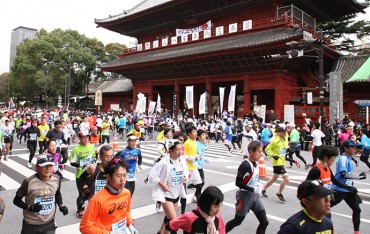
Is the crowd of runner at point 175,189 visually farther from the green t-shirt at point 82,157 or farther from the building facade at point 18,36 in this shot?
the building facade at point 18,36

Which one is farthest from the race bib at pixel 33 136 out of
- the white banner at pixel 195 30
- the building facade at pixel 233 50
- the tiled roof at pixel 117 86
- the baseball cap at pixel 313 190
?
the tiled roof at pixel 117 86

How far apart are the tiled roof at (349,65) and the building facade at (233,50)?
0.73 m

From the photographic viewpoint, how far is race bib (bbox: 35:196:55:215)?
3.60m

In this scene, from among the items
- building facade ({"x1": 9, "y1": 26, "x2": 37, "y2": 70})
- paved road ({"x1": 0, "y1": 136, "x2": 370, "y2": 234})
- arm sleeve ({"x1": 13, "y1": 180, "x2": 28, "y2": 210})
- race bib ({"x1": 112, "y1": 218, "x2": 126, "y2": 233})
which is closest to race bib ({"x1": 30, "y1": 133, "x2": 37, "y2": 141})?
paved road ({"x1": 0, "y1": 136, "x2": 370, "y2": 234})

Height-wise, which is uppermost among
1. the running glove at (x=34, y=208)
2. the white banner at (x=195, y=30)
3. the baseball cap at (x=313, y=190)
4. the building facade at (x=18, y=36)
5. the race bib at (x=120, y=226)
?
the building facade at (x=18, y=36)

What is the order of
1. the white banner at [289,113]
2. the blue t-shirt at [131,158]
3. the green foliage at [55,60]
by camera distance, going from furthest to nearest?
the green foliage at [55,60] → the white banner at [289,113] → the blue t-shirt at [131,158]

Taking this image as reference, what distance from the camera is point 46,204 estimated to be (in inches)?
144

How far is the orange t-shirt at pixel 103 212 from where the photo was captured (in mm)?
2865

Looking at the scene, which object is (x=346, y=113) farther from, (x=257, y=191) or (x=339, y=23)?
(x=257, y=191)

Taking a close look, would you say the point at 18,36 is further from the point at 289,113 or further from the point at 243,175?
the point at 243,175

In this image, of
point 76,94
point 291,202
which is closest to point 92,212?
point 291,202

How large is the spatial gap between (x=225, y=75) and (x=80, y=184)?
72.4 feet

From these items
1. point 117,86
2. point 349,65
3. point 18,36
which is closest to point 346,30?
point 349,65

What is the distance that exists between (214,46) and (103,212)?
23.5 meters
